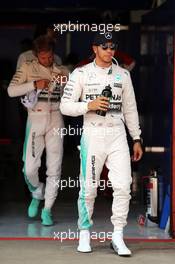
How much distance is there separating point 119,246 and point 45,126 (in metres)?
1.68

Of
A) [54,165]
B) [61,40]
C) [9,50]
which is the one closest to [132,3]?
[54,165]

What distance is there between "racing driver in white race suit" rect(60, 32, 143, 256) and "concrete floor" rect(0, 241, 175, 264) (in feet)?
0.36

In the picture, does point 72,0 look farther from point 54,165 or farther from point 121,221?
point 121,221

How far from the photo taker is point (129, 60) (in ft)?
24.5

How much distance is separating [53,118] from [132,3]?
70.6 inches

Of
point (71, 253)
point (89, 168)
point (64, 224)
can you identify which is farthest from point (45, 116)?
point (71, 253)

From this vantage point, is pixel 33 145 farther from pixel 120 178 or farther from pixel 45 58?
pixel 120 178

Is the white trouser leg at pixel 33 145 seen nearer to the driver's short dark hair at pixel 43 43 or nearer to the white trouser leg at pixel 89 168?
the driver's short dark hair at pixel 43 43

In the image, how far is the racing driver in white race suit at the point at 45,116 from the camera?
7.12 m

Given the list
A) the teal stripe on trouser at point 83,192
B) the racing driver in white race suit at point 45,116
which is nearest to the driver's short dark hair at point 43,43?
the racing driver in white race suit at point 45,116

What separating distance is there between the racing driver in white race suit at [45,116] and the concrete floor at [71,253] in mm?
821

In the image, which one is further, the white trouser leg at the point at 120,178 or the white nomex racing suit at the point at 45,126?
the white nomex racing suit at the point at 45,126

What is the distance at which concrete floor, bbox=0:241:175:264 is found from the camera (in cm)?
586

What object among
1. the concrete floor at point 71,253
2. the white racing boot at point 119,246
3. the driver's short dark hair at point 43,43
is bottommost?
the concrete floor at point 71,253
